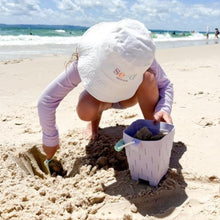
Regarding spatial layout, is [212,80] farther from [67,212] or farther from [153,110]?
[67,212]

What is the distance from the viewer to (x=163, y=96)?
1946mm

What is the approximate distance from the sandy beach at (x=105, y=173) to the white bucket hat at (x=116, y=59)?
51 centimetres

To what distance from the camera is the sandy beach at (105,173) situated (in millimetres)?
1405

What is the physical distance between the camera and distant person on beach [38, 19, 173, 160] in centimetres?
139

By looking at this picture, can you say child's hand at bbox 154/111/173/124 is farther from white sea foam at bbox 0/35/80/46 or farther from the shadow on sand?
→ white sea foam at bbox 0/35/80/46

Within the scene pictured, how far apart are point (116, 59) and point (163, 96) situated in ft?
2.22

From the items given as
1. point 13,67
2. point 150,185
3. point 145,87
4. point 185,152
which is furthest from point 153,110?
point 13,67

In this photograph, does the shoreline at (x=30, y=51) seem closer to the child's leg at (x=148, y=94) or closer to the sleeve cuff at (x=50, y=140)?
the sleeve cuff at (x=50, y=140)

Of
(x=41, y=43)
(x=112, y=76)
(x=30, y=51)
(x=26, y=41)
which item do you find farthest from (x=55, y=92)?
(x=26, y=41)

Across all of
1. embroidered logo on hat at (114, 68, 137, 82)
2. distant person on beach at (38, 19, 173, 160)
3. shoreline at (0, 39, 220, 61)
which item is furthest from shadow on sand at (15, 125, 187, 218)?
shoreline at (0, 39, 220, 61)

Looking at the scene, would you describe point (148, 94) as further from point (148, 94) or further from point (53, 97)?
point (53, 97)

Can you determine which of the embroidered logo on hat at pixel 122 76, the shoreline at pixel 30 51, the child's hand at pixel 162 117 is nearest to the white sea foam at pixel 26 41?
the shoreline at pixel 30 51

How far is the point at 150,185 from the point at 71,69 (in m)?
0.81

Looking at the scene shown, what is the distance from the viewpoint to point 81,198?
4.84 feet
